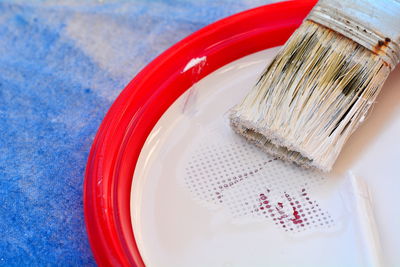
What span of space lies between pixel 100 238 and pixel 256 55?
18.6 inches

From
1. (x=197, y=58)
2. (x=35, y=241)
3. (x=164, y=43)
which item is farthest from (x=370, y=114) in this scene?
(x=35, y=241)

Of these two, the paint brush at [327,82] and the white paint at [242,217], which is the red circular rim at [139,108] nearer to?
the white paint at [242,217]

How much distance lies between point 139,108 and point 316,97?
0.31 meters

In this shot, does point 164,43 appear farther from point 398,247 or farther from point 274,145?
point 398,247

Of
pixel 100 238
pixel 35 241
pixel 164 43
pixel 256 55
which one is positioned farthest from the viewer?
pixel 164 43

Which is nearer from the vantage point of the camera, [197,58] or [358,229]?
[358,229]

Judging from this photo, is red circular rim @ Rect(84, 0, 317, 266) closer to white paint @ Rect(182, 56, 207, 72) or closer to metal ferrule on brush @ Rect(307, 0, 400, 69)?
white paint @ Rect(182, 56, 207, 72)

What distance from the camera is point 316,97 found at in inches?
32.4

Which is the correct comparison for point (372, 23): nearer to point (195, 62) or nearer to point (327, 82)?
point (327, 82)

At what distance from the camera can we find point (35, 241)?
0.89 metres

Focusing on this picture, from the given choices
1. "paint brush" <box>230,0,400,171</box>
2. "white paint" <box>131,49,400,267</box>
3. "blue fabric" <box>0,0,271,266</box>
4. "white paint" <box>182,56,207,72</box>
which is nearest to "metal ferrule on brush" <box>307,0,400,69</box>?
"paint brush" <box>230,0,400,171</box>

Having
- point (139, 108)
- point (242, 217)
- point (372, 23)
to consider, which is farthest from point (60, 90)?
point (372, 23)

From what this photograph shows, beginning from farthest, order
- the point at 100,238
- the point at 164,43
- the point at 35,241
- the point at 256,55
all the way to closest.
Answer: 1. the point at 164,43
2. the point at 256,55
3. the point at 35,241
4. the point at 100,238

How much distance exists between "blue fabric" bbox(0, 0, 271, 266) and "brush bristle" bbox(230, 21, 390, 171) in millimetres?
348
